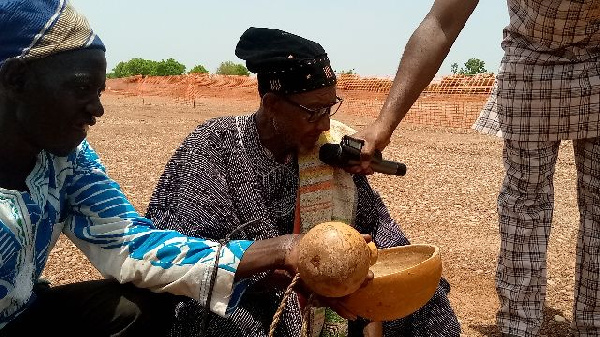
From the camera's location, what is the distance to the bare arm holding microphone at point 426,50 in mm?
3236

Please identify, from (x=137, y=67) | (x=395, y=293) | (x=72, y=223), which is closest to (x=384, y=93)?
(x=72, y=223)

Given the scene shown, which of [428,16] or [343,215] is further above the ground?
[428,16]

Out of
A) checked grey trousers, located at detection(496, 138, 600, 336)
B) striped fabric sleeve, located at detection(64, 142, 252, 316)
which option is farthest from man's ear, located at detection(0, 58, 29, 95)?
checked grey trousers, located at detection(496, 138, 600, 336)

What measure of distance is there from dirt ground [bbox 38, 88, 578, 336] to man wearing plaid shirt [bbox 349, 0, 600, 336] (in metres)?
0.50

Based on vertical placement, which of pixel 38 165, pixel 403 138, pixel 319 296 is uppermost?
pixel 38 165

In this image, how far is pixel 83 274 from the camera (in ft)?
14.7

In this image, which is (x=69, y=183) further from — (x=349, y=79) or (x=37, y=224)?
(x=349, y=79)

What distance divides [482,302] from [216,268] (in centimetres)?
230

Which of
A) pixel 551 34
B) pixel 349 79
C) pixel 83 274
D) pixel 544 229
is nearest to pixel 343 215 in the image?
pixel 544 229

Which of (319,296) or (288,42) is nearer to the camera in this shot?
(319,296)

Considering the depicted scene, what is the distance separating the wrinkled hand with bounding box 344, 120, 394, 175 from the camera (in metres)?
2.97

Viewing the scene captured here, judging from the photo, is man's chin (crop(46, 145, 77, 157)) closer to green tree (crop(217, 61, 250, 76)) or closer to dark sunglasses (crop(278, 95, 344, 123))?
dark sunglasses (crop(278, 95, 344, 123))

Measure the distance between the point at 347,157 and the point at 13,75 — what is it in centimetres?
142

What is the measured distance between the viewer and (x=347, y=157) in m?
2.95
